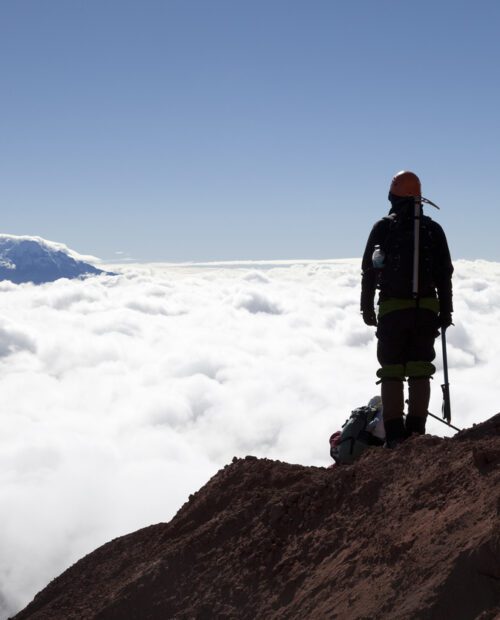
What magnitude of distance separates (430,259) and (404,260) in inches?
13.8

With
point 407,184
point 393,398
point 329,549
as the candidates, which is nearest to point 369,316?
point 393,398

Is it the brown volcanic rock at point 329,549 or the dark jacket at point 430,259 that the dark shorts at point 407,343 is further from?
the brown volcanic rock at point 329,549

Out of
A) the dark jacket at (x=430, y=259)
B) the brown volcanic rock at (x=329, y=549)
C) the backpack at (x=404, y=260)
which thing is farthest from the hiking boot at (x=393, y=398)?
the backpack at (x=404, y=260)

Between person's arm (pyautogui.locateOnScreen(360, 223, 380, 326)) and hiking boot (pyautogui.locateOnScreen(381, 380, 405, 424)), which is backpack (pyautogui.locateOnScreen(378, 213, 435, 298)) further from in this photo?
hiking boot (pyautogui.locateOnScreen(381, 380, 405, 424))

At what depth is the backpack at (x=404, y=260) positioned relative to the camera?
7676mm

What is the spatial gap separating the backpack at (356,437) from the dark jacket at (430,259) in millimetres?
1728

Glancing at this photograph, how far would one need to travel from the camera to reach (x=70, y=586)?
8.24 m

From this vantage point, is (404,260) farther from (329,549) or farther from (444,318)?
(329,549)

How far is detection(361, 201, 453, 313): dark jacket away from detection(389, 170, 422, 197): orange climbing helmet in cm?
21

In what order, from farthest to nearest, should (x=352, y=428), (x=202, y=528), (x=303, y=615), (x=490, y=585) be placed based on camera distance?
(x=352, y=428) < (x=202, y=528) < (x=303, y=615) < (x=490, y=585)

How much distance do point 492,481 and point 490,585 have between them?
3.82 feet

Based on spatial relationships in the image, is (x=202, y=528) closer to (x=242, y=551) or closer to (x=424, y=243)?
(x=242, y=551)

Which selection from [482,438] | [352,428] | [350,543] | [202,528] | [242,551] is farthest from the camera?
[352,428]

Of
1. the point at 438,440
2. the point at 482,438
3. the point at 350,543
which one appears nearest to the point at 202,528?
the point at 350,543
